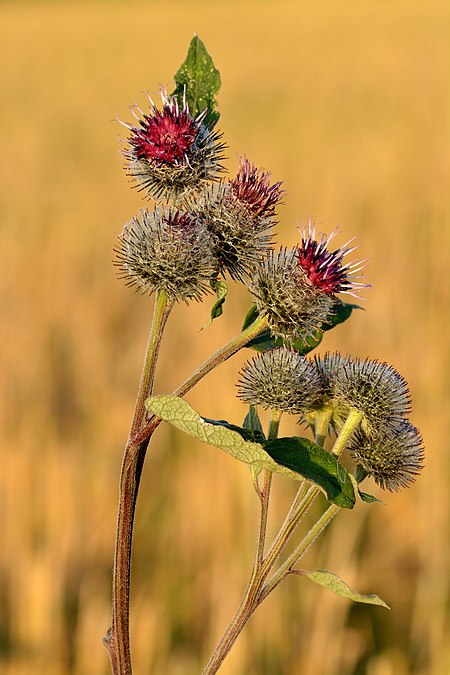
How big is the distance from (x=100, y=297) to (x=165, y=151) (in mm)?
6797

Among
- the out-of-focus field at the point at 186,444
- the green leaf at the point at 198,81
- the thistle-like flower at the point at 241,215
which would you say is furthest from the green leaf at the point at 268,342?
the out-of-focus field at the point at 186,444

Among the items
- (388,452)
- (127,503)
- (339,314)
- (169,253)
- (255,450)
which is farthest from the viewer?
(339,314)

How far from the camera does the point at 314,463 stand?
1352 mm

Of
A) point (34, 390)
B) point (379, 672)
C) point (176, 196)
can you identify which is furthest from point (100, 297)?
point (176, 196)

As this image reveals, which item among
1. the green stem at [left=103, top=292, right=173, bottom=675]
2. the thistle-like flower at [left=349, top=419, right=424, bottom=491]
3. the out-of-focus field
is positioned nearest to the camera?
the green stem at [left=103, top=292, right=173, bottom=675]

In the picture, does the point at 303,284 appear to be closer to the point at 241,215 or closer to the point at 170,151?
the point at 241,215

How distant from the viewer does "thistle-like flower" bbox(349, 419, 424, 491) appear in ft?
5.19

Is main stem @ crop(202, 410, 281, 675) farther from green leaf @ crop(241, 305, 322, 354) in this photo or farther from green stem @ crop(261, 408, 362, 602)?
green leaf @ crop(241, 305, 322, 354)

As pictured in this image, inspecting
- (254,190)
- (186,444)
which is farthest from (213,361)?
(186,444)

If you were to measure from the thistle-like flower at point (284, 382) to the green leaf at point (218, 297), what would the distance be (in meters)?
0.16

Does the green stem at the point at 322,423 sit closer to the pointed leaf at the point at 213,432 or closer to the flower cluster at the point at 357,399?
the flower cluster at the point at 357,399

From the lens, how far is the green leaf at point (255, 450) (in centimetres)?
126

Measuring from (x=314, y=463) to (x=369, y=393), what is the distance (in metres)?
0.26

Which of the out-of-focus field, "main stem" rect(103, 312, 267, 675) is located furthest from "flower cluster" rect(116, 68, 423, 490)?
the out-of-focus field
